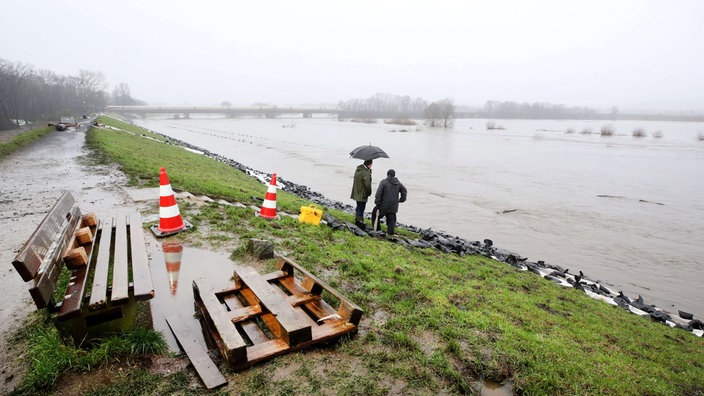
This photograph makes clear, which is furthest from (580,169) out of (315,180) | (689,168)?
(315,180)

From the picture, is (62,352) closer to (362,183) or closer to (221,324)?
(221,324)

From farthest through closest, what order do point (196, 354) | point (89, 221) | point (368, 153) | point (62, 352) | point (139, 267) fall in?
point (368, 153), point (89, 221), point (139, 267), point (196, 354), point (62, 352)

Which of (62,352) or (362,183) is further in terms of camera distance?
(362,183)

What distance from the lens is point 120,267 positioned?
4.04 meters

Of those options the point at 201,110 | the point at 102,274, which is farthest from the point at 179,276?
the point at 201,110

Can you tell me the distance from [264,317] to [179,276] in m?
1.88

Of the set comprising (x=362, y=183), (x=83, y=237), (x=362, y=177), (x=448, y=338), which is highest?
(x=362, y=177)

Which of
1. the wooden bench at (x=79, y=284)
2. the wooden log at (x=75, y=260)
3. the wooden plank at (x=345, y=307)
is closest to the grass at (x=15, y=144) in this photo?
the wooden bench at (x=79, y=284)

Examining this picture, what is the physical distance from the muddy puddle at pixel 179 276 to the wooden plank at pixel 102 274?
2.26 feet

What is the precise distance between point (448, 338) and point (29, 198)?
10.4 m

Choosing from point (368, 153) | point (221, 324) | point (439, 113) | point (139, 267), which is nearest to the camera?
point (221, 324)

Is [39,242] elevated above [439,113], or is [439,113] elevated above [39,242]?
[439,113]

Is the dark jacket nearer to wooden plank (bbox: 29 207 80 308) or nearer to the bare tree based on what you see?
wooden plank (bbox: 29 207 80 308)

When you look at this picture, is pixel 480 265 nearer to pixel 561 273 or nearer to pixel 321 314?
pixel 561 273
